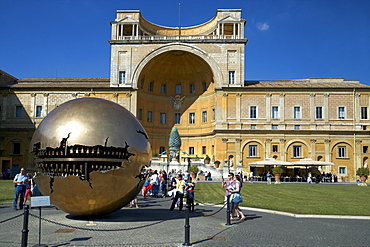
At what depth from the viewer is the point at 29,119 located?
49938mm

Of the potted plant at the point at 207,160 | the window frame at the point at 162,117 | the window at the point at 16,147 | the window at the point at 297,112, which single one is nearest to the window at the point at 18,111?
the window at the point at 16,147

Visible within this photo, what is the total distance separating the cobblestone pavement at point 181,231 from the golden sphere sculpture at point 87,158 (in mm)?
773

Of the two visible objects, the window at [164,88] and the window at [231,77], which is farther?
the window at [164,88]

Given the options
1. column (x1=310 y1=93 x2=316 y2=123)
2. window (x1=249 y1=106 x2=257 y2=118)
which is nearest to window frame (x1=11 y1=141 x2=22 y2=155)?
window (x1=249 y1=106 x2=257 y2=118)

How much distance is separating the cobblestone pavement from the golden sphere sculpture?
2.54ft

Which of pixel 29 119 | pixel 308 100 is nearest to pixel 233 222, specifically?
pixel 308 100

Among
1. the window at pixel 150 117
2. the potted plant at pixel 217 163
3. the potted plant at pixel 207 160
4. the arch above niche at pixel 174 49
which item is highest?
the arch above niche at pixel 174 49

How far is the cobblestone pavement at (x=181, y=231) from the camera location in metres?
8.97

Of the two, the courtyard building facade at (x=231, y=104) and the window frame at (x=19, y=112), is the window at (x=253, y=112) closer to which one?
the courtyard building facade at (x=231, y=104)

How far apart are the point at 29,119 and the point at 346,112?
136 ft

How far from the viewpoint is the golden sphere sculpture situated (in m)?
9.91

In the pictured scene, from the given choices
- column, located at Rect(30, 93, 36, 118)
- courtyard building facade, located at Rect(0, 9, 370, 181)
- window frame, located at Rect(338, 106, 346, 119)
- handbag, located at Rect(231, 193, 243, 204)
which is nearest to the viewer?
handbag, located at Rect(231, 193, 243, 204)

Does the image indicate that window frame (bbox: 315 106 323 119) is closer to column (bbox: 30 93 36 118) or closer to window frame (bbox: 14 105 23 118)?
column (bbox: 30 93 36 118)

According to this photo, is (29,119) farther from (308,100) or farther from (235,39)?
(308,100)
